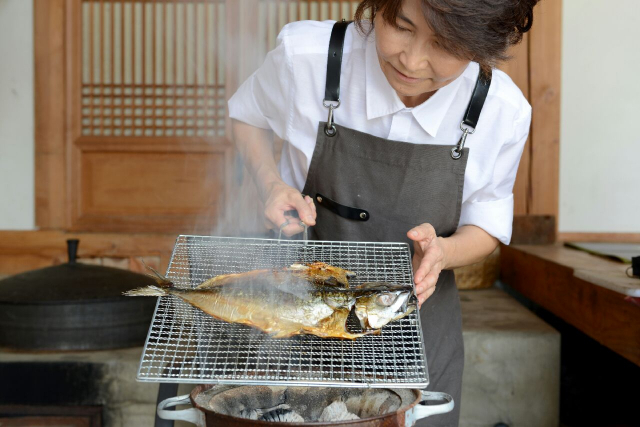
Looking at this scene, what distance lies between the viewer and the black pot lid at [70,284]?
3607 mm

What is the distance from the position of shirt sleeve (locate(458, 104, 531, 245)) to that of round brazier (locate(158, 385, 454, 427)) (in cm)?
83

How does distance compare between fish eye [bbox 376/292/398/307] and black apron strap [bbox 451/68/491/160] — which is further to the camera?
black apron strap [bbox 451/68/491/160]

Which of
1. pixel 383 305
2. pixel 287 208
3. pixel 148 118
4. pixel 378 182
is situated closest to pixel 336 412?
pixel 383 305

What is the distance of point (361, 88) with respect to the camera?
2584 mm

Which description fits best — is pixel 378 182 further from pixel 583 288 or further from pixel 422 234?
pixel 583 288

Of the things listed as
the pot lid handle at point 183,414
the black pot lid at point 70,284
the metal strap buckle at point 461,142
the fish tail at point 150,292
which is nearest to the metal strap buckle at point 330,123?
the metal strap buckle at point 461,142

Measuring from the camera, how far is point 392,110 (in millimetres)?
2557

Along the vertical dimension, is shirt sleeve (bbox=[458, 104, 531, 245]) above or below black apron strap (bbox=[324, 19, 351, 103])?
below

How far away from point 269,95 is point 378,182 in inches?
23.8

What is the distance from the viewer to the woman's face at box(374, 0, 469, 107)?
2.02 m

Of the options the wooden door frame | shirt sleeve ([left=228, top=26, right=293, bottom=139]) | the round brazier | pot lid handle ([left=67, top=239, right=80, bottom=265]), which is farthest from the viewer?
the wooden door frame

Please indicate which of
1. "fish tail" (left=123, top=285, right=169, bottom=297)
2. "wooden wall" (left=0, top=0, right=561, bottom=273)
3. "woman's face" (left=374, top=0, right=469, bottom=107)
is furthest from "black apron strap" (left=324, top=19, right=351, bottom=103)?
"wooden wall" (left=0, top=0, right=561, bottom=273)

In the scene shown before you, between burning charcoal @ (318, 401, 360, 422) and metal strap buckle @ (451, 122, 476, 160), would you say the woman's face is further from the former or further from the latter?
burning charcoal @ (318, 401, 360, 422)

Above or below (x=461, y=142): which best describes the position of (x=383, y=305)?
below
